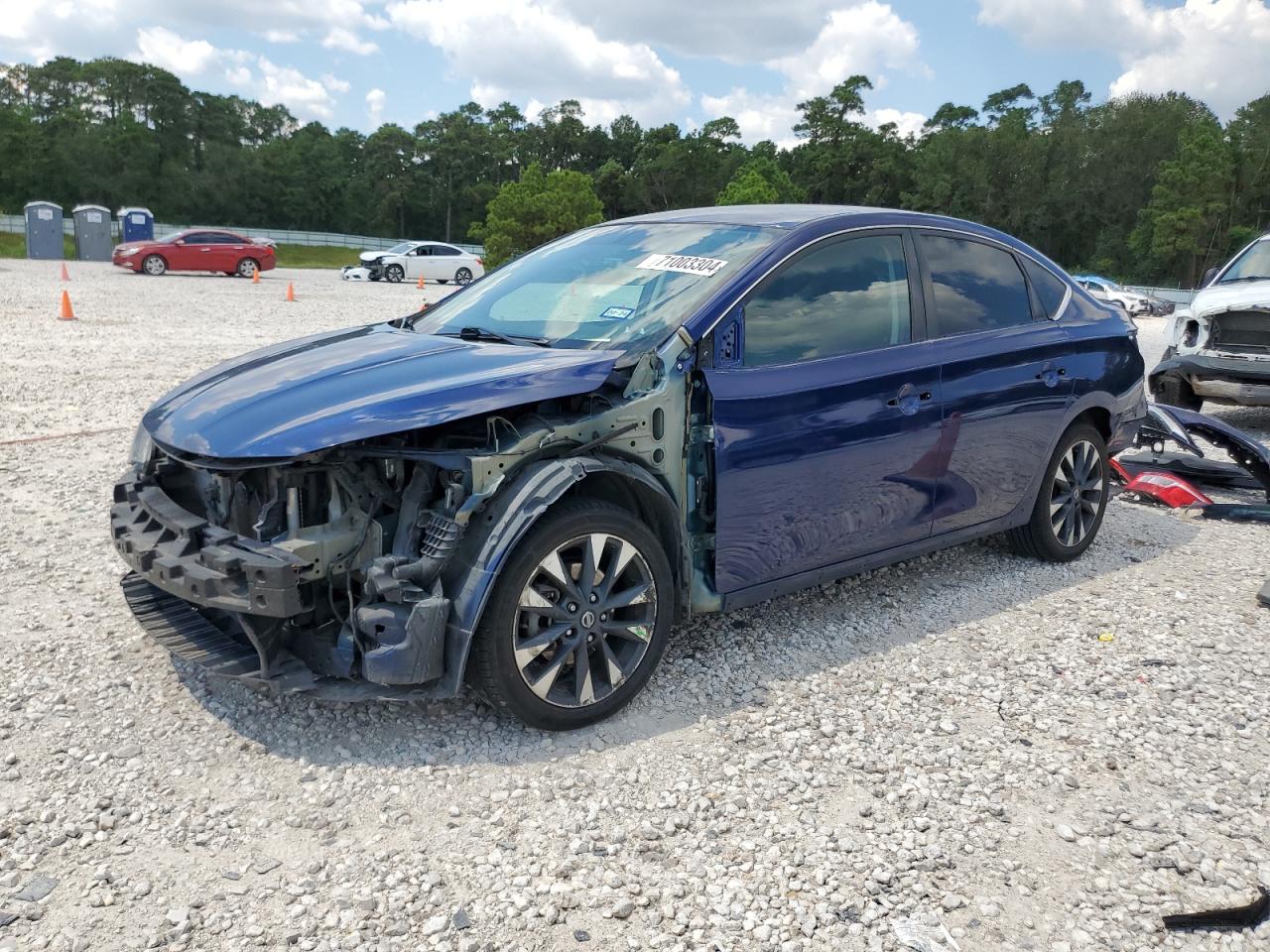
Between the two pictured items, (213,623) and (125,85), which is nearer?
(213,623)

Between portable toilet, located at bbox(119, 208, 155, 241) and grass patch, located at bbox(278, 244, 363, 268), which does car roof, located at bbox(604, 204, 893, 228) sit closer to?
portable toilet, located at bbox(119, 208, 155, 241)

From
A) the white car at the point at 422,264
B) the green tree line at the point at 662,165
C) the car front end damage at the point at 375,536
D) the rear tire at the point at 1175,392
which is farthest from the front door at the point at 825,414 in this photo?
the green tree line at the point at 662,165

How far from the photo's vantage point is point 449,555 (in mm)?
3205

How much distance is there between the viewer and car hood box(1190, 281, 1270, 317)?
9.07 metres

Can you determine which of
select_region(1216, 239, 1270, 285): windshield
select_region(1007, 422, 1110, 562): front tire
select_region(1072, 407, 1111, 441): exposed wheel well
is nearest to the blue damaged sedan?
select_region(1007, 422, 1110, 562): front tire

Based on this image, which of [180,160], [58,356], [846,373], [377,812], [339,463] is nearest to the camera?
[377,812]

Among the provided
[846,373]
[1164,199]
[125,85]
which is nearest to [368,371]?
[846,373]

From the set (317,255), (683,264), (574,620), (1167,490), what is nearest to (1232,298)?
(1167,490)

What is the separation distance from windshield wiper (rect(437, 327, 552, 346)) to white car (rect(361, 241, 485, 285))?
29816mm

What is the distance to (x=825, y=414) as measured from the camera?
3947 mm

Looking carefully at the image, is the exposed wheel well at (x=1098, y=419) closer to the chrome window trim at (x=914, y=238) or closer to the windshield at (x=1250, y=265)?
the chrome window trim at (x=914, y=238)

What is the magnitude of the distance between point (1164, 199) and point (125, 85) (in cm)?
7469

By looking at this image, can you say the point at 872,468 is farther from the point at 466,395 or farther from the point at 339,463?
the point at 339,463

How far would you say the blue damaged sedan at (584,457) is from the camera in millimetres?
3188
